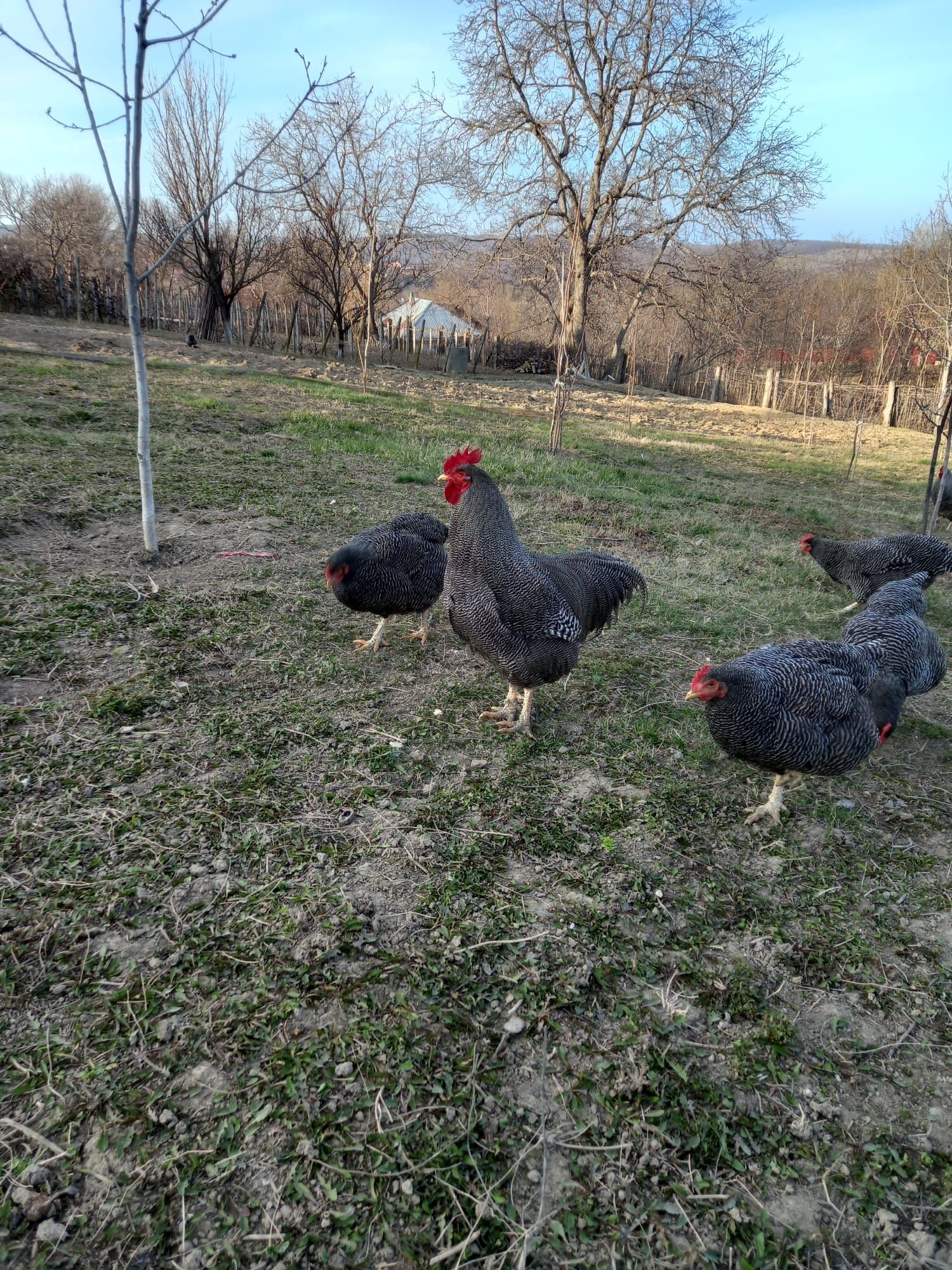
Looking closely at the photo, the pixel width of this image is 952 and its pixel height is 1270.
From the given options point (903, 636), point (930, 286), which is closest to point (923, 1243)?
point (903, 636)

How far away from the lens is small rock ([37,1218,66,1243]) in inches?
66.5

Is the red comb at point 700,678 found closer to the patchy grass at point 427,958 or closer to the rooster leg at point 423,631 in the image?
the patchy grass at point 427,958

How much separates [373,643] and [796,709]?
9.47ft

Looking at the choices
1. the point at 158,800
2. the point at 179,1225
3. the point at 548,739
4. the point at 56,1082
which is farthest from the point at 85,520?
the point at 179,1225

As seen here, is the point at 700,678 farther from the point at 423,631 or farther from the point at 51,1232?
the point at 51,1232

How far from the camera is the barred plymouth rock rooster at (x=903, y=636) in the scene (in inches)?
154

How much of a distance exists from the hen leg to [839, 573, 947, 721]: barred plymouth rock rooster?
0.78 m

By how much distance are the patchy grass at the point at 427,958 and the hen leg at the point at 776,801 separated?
0.12 metres

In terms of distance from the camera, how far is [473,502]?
153 inches

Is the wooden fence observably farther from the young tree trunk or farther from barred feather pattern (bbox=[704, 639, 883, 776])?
the young tree trunk

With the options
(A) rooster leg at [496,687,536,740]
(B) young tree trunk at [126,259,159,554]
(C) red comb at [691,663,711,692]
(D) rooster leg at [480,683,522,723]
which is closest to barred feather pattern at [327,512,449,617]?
(D) rooster leg at [480,683,522,723]

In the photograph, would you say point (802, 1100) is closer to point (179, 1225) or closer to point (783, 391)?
point (179, 1225)

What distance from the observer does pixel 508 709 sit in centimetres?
426

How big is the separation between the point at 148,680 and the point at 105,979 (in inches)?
81.5
